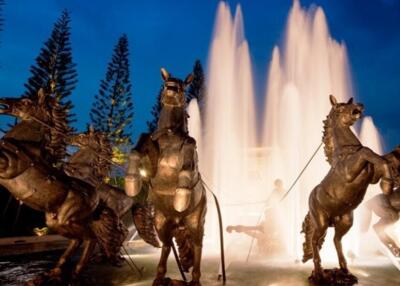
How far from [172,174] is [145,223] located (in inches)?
99.5

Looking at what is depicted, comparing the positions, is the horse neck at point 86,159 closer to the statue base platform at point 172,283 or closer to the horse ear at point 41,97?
the horse ear at point 41,97

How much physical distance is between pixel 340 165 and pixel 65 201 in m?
3.82

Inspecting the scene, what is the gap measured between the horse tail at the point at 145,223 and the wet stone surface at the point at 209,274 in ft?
1.61

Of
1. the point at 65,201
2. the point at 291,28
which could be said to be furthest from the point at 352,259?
the point at 291,28

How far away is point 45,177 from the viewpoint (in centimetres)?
442

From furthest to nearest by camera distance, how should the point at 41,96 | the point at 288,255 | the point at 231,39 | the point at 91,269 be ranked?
the point at 231,39
the point at 288,255
the point at 91,269
the point at 41,96

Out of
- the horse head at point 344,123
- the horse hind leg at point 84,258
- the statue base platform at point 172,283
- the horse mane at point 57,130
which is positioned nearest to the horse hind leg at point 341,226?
the horse head at point 344,123

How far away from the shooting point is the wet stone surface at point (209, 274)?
471 cm

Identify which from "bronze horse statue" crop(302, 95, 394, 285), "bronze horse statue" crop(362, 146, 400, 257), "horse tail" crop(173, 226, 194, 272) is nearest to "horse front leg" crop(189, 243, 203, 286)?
"horse tail" crop(173, 226, 194, 272)

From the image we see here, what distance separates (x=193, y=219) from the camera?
4191 millimetres

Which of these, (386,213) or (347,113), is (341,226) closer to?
(347,113)

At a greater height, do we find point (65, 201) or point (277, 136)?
point (277, 136)

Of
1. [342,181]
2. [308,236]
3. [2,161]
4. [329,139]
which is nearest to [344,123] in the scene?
[329,139]

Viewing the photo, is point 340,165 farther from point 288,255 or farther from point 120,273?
point 288,255
